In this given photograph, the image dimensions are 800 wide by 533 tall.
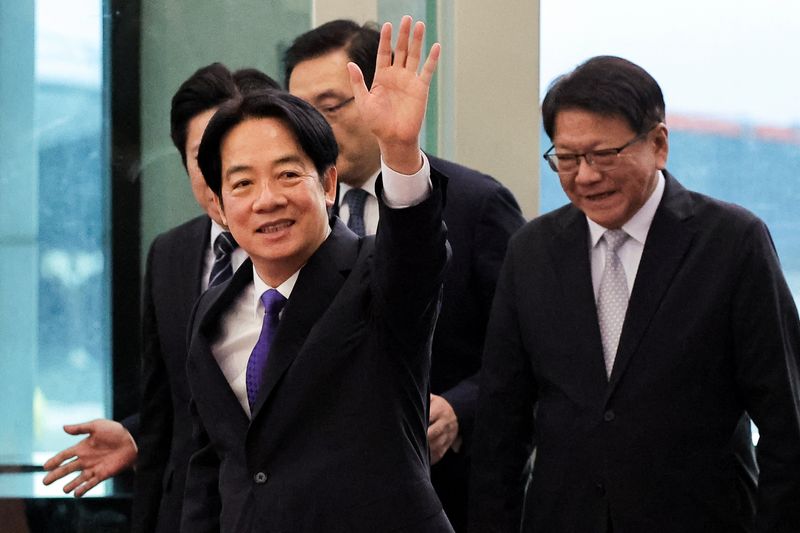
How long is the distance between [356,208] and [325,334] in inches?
33.7

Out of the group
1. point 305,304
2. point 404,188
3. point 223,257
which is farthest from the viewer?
point 223,257

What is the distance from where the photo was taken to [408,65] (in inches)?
81.8

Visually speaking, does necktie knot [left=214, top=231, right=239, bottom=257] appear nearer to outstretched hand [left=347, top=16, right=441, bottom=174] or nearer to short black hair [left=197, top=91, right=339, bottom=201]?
short black hair [left=197, top=91, right=339, bottom=201]

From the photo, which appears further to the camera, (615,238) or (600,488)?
(615,238)

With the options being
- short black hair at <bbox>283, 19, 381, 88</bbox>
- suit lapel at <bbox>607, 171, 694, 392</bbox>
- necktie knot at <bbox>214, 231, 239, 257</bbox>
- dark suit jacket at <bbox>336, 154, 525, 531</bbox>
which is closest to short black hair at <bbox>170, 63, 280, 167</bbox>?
short black hair at <bbox>283, 19, 381, 88</bbox>

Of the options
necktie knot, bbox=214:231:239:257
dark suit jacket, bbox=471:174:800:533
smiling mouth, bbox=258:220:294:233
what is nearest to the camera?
smiling mouth, bbox=258:220:294:233

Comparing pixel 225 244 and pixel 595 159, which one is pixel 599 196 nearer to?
pixel 595 159

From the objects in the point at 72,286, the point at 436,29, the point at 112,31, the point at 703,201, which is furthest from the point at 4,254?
the point at 703,201

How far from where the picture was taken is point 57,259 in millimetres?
3740

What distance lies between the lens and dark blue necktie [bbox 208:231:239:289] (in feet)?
9.20

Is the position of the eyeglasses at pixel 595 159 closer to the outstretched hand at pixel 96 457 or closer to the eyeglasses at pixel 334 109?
the eyeglasses at pixel 334 109

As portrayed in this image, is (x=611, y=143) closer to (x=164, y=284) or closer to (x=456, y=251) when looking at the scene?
(x=456, y=251)

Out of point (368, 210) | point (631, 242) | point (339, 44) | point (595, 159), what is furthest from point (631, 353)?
point (339, 44)

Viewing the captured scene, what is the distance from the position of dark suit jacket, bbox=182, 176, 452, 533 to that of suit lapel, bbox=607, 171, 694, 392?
0.63 metres
